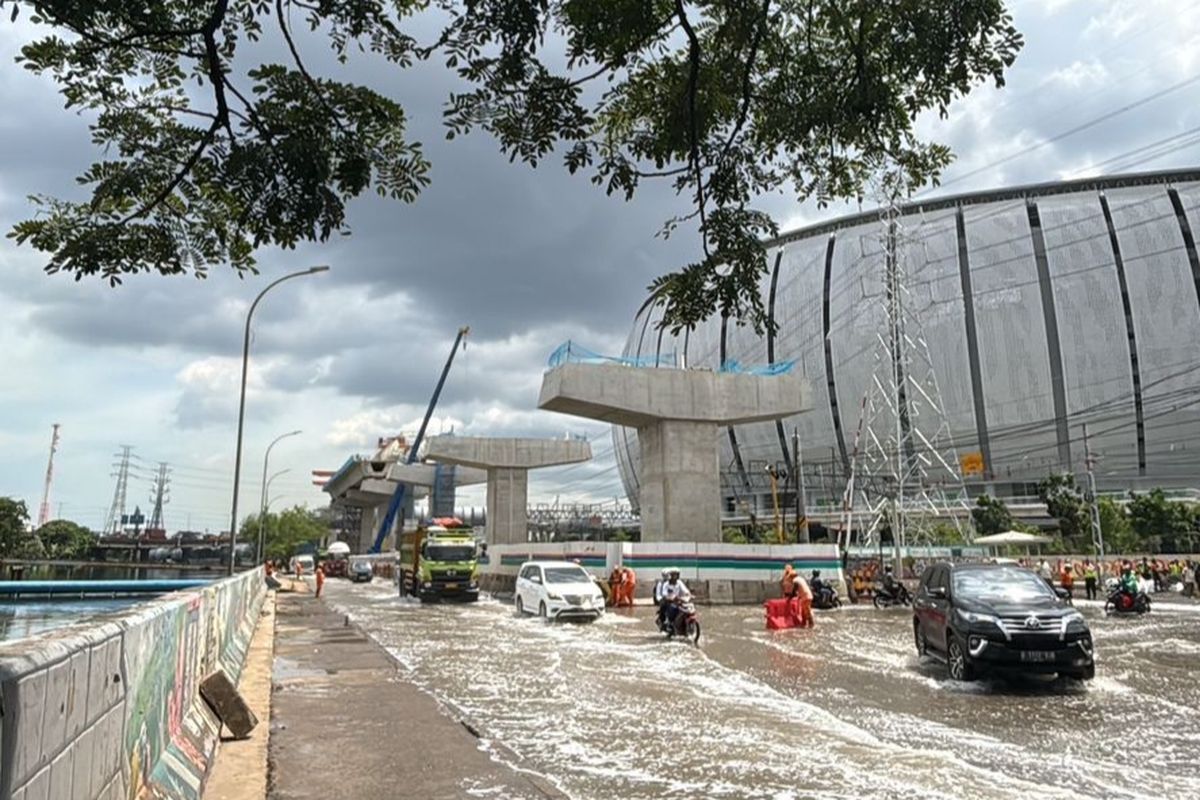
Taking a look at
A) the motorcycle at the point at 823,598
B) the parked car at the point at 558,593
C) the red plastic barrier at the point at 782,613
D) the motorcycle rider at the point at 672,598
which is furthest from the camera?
the motorcycle at the point at 823,598

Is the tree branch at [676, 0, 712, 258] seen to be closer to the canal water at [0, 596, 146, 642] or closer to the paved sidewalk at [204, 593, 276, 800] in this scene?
the paved sidewalk at [204, 593, 276, 800]

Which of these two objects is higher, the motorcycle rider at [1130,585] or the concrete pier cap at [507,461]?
the concrete pier cap at [507,461]

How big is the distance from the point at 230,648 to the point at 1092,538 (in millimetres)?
62142

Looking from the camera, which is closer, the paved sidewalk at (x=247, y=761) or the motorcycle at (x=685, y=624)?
the paved sidewalk at (x=247, y=761)

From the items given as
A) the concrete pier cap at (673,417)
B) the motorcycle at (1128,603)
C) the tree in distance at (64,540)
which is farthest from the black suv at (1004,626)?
the tree in distance at (64,540)

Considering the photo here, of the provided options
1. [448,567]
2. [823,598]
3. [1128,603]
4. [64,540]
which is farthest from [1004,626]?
[64,540]

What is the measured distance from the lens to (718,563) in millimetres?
31531

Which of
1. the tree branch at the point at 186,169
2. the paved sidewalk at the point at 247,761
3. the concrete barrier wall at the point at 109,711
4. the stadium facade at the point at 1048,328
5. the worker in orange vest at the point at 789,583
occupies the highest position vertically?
the stadium facade at the point at 1048,328

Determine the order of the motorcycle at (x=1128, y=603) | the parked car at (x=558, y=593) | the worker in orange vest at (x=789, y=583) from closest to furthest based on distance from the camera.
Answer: the worker in orange vest at (x=789, y=583) < the parked car at (x=558, y=593) < the motorcycle at (x=1128, y=603)

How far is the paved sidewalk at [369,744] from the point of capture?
6691mm

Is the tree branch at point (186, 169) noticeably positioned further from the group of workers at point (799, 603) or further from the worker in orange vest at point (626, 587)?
the worker in orange vest at point (626, 587)

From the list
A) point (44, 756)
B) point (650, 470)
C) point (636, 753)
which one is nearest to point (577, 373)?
point (650, 470)

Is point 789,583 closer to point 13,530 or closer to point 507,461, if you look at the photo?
point 507,461

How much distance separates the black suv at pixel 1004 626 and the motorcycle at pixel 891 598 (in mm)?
17276
